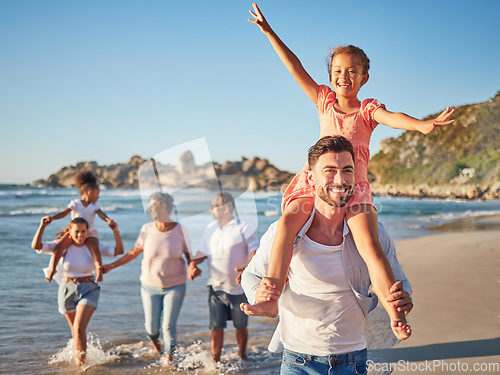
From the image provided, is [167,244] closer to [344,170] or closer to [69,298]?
[69,298]

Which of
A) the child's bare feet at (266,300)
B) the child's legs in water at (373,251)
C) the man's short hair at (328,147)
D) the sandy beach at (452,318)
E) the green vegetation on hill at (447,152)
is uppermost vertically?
the green vegetation on hill at (447,152)

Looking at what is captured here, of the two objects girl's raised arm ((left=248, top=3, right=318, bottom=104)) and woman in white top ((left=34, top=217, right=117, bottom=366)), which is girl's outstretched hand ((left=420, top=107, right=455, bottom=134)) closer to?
girl's raised arm ((left=248, top=3, right=318, bottom=104))

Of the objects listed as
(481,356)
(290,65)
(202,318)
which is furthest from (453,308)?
(290,65)

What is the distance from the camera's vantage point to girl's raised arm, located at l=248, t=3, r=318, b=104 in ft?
12.1

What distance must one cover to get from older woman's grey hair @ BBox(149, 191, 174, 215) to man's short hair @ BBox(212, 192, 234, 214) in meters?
0.52

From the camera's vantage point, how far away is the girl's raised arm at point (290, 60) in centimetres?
369

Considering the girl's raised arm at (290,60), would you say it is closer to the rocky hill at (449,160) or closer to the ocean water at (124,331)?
the ocean water at (124,331)

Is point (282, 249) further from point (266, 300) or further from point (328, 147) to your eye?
point (328, 147)

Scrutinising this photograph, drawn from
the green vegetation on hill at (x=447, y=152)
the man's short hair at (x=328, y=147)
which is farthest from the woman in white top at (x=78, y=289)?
the green vegetation on hill at (x=447, y=152)

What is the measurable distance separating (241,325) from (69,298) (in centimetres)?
201

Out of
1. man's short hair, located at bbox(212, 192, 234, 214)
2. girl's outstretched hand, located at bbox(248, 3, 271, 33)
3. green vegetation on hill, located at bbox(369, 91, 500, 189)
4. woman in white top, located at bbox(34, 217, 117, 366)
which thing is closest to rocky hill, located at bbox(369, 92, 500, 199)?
green vegetation on hill, located at bbox(369, 91, 500, 189)

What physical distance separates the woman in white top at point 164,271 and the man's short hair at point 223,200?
1.71 feet

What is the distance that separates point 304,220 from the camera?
2703 mm

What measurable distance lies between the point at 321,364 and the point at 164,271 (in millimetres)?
3381
